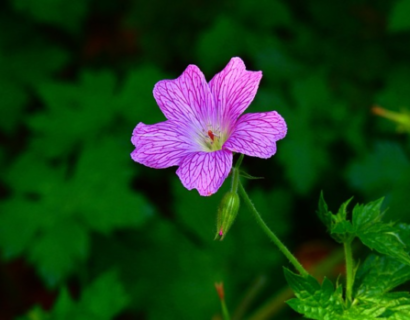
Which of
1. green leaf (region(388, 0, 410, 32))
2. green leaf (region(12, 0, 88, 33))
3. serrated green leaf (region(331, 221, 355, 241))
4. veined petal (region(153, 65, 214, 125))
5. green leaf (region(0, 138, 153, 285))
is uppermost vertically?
green leaf (region(388, 0, 410, 32))

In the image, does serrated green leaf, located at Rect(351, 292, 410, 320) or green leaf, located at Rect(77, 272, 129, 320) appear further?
green leaf, located at Rect(77, 272, 129, 320)

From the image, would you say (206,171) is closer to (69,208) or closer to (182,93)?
(182,93)

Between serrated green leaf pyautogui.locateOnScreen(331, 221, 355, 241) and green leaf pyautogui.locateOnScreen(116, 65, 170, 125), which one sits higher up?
serrated green leaf pyautogui.locateOnScreen(331, 221, 355, 241)

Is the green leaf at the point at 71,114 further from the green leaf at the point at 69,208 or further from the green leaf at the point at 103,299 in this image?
the green leaf at the point at 103,299

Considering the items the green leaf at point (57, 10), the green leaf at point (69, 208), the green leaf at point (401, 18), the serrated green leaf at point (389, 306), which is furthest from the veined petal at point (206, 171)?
the green leaf at point (57, 10)

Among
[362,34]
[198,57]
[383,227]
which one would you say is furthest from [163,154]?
[362,34]

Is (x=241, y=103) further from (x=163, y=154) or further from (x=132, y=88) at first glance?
(x=132, y=88)

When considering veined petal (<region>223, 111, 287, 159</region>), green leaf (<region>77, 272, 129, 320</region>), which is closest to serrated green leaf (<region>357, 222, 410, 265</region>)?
veined petal (<region>223, 111, 287, 159</region>)

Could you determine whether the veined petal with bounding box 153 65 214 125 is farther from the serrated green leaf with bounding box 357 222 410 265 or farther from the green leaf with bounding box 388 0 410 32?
the green leaf with bounding box 388 0 410 32
